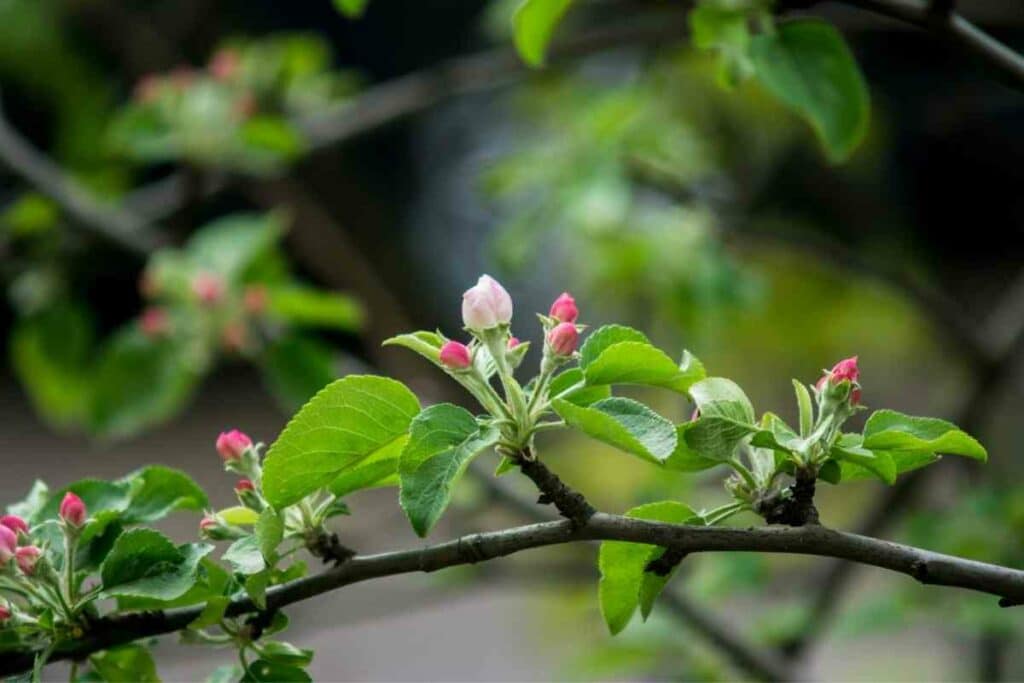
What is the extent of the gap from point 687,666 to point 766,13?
95 cm

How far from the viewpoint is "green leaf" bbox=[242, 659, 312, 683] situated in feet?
2.04

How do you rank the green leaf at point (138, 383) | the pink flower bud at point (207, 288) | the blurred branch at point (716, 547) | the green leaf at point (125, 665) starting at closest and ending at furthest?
the blurred branch at point (716, 547)
the green leaf at point (125, 665)
the pink flower bud at point (207, 288)
the green leaf at point (138, 383)

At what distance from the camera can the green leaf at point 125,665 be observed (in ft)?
2.12

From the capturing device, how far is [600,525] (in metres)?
0.54

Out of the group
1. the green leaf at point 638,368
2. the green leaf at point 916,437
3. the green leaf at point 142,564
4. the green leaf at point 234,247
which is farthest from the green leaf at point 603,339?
the green leaf at point 234,247

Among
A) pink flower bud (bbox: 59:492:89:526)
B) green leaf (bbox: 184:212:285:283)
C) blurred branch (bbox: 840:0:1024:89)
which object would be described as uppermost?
green leaf (bbox: 184:212:285:283)

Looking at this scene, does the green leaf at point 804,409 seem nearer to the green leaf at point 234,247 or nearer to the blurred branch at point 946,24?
the blurred branch at point 946,24

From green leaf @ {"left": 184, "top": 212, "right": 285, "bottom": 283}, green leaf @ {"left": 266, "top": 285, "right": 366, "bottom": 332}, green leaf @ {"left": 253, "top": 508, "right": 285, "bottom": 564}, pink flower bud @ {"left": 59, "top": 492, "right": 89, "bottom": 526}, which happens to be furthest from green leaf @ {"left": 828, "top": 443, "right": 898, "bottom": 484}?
green leaf @ {"left": 184, "top": 212, "right": 285, "bottom": 283}

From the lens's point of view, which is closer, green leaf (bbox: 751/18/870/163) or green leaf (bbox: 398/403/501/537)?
green leaf (bbox: 398/403/501/537)

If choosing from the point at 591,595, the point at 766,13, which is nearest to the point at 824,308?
the point at 591,595

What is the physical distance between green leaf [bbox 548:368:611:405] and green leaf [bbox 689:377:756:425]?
0.05 metres

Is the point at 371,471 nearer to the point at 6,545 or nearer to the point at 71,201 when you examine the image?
the point at 6,545

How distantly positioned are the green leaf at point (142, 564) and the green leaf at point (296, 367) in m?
0.91

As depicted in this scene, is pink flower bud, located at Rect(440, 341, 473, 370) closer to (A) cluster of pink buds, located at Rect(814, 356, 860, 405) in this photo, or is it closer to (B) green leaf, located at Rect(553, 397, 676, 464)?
(B) green leaf, located at Rect(553, 397, 676, 464)
